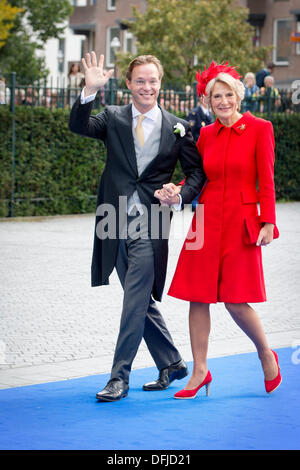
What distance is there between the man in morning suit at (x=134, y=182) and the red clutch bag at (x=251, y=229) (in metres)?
0.37

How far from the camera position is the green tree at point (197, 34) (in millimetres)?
36562

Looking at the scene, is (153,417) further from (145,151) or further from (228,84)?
(228,84)

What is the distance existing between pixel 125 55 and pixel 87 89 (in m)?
34.2

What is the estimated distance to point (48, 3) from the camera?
126 ft

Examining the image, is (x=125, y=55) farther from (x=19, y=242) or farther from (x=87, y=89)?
(x=87, y=89)

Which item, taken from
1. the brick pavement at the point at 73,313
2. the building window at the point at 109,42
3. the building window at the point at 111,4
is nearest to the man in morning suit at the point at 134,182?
the brick pavement at the point at 73,313

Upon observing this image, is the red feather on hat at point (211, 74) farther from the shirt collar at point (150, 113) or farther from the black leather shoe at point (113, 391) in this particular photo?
the black leather shoe at point (113, 391)

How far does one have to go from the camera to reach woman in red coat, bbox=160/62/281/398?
19.2ft

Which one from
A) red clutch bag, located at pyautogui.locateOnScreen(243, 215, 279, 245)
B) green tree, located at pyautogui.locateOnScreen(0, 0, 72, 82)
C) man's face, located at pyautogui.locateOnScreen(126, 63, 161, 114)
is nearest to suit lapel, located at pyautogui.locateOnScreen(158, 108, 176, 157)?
man's face, located at pyautogui.locateOnScreen(126, 63, 161, 114)

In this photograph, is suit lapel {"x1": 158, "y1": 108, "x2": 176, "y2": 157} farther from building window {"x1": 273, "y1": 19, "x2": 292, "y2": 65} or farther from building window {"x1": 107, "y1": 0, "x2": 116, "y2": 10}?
building window {"x1": 107, "y1": 0, "x2": 116, "y2": 10}

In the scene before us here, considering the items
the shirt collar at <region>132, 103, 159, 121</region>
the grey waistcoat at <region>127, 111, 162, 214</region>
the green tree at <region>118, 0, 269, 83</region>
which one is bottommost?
the grey waistcoat at <region>127, 111, 162, 214</region>

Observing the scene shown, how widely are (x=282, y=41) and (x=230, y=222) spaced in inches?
1711

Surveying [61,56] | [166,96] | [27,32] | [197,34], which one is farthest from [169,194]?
[61,56]
